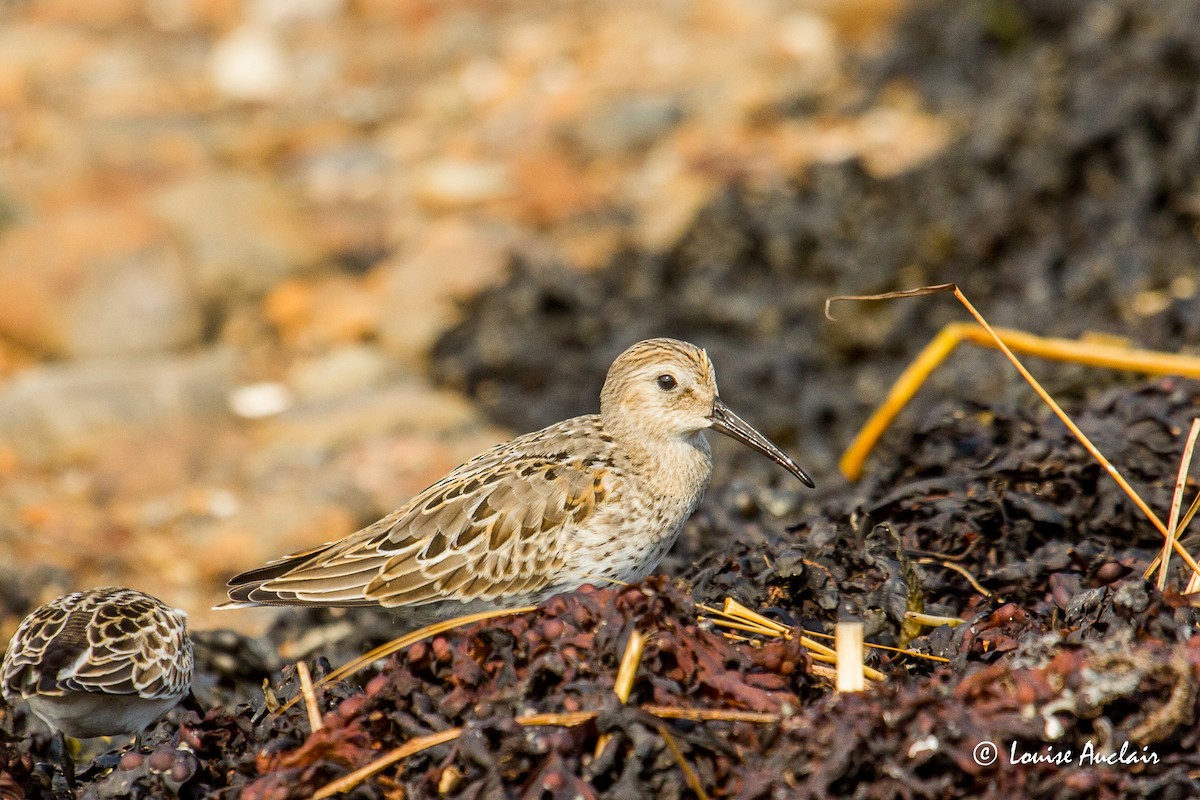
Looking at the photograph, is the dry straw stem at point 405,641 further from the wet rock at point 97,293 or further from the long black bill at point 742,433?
the wet rock at point 97,293

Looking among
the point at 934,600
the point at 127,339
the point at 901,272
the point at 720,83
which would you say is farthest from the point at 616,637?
the point at 720,83

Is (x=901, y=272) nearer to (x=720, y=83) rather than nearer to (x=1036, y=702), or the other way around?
(x=720, y=83)

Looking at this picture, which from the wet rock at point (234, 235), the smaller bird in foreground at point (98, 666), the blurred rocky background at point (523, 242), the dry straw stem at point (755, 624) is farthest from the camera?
the wet rock at point (234, 235)

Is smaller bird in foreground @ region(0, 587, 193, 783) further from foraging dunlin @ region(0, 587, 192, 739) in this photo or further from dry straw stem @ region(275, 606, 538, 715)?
→ dry straw stem @ region(275, 606, 538, 715)

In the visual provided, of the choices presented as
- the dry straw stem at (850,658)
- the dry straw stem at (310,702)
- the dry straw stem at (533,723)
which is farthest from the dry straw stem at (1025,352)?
the dry straw stem at (310,702)

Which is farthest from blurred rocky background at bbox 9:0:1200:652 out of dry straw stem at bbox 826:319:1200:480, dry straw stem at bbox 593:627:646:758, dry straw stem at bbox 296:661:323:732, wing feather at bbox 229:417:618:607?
dry straw stem at bbox 296:661:323:732

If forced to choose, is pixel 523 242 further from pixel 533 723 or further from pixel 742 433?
pixel 533 723

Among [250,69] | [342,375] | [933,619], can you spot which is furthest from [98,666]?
[250,69]
